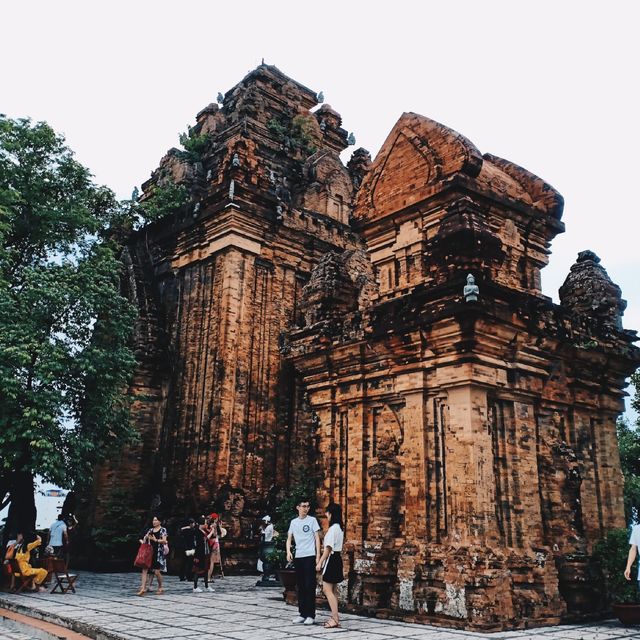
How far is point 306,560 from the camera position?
367 inches

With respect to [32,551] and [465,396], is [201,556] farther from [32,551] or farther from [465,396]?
[465,396]

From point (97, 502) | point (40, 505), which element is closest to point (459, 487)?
point (97, 502)

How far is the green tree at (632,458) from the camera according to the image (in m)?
22.2

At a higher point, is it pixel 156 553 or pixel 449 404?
pixel 449 404

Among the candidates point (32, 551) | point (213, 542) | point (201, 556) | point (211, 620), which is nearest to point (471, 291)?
point (211, 620)

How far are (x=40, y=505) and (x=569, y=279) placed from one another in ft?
→ 97.1

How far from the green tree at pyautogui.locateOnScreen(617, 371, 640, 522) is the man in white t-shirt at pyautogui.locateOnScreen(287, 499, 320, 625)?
15.4 meters

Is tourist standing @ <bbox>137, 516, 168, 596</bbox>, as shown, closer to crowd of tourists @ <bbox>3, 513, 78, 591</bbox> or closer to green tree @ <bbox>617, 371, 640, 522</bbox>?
crowd of tourists @ <bbox>3, 513, 78, 591</bbox>

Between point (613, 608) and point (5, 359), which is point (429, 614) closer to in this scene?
point (613, 608)

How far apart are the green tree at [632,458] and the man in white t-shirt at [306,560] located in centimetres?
1542

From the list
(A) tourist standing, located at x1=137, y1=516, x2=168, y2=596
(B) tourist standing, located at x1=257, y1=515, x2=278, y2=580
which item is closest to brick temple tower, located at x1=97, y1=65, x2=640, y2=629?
(B) tourist standing, located at x1=257, y1=515, x2=278, y2=580

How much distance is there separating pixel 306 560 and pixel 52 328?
8.41m

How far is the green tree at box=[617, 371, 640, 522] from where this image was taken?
22203 millimetres

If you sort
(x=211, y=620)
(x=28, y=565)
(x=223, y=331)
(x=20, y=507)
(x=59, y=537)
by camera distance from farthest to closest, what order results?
1. (x=223, y=331)
2. (x=20, y=507)
3. (x=59, y=537)
4. (x=28, y=565)
5. (x=211, y=620)
